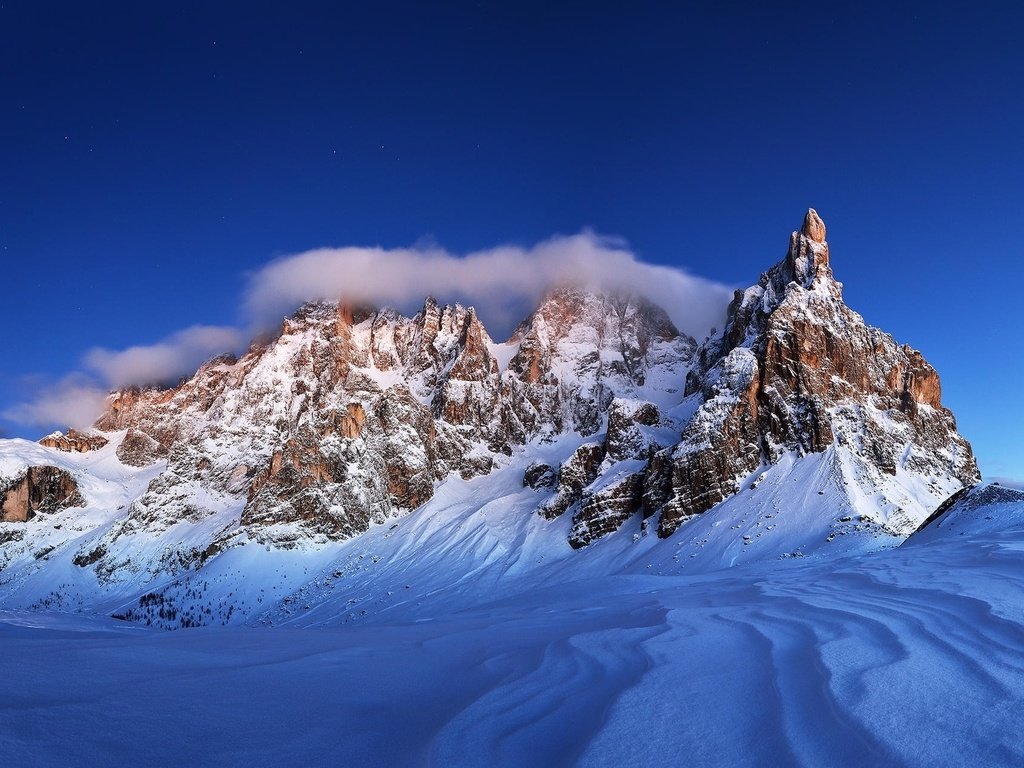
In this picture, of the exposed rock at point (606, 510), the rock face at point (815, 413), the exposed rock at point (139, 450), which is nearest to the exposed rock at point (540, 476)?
the exposed rock at point (606, 510)

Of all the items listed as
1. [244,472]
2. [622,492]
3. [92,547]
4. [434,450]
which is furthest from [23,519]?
[622,492]

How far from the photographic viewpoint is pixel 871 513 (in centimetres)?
5353

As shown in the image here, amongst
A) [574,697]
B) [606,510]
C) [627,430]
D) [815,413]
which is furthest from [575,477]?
[574,697]

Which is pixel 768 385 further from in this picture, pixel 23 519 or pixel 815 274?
pixel 23 519

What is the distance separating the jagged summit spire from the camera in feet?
301

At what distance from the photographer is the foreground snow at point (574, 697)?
98.0 inches

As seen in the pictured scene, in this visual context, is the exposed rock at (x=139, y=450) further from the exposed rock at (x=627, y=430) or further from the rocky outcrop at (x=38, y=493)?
the exposed rock at (x=627, y=430)

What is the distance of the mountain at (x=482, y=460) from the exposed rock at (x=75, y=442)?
661 millimetres

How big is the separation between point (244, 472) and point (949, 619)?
15274 centimetres

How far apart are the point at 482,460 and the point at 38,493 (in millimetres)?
110010

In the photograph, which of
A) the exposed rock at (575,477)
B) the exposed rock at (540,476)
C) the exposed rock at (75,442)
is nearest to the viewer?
the exposed rock at (575,477)

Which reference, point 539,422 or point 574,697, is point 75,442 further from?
point 574,697

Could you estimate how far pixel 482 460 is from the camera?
128 m

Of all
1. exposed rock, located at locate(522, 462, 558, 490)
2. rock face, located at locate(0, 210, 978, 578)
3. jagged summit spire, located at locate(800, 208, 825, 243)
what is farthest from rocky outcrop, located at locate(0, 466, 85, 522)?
jagged summit spire, located at locate(800, 208, 825, 243)
